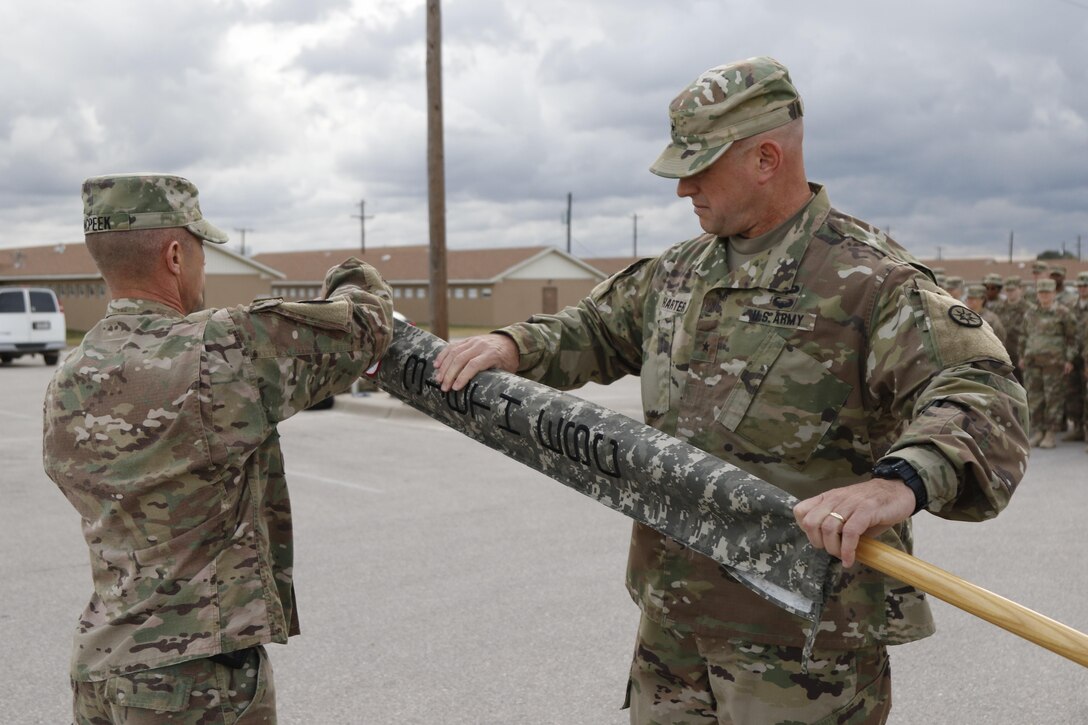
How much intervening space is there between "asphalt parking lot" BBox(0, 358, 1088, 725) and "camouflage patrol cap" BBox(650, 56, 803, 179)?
8.38ft

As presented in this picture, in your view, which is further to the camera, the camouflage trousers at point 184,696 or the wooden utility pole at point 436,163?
the wooden utility pole at point 436,163

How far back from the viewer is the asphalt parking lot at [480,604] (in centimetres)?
430

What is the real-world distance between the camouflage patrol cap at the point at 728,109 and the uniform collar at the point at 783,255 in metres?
0.23

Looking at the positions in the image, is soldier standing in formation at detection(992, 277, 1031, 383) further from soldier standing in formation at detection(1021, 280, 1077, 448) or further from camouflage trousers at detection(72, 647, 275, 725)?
camouflage trousers at detection(72, 647, 275, 725)

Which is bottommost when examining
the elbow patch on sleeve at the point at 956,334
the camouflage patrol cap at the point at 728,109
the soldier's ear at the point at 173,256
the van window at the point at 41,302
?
the van window at the point at 41,302

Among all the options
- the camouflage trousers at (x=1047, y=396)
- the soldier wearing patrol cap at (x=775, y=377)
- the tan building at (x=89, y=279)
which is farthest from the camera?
the tan building at (x=89, y=279)

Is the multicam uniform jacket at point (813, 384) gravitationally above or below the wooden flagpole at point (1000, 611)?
above

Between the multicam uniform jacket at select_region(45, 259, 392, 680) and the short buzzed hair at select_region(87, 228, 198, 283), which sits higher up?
the short buzzed hair at select_region(87, 228, 198, 283)

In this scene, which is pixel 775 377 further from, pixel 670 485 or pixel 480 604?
pixel 480 604

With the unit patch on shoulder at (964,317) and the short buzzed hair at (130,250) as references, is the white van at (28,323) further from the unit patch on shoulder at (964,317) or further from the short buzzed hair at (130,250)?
the unit patch on shoulder at (964,317)

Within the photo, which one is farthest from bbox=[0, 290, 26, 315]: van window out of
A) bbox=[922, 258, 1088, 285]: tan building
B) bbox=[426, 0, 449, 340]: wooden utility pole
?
bbox=[922, 258, 1088, 285]: tan building

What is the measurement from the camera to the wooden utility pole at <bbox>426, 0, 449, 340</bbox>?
14.5 metres

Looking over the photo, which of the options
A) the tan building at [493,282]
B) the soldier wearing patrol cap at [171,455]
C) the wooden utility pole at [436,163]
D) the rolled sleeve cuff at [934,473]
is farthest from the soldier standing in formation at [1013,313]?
the tan building at [493,282]

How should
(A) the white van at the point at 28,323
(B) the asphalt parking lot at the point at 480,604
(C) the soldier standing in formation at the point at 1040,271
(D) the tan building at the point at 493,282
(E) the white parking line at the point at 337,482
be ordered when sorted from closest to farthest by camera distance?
(B) the asphalt parking lot at the point at 480,604 < (E) the white parking line at the point at 337,482 < (C) the soldier standing in formation at the point at 1040,271 < (A) the white van at the point at 28,323 < (D) the tan building at the point at 493,282
